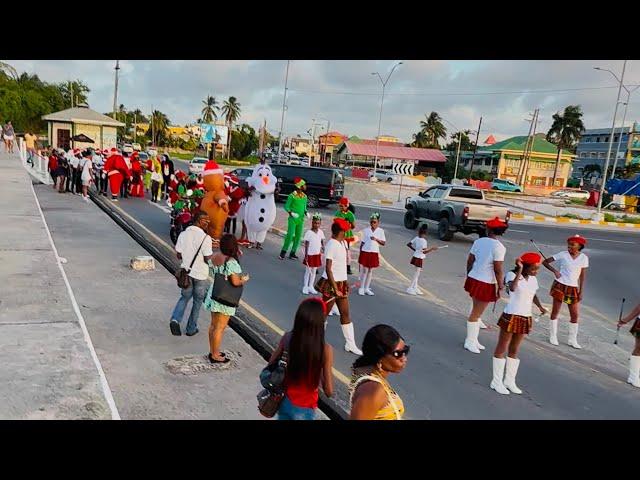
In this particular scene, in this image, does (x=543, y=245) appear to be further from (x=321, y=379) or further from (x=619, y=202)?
(x=619, y=202)

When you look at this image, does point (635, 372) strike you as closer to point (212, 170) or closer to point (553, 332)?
point (553, 332)

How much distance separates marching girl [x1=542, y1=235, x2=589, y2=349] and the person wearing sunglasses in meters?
5.19

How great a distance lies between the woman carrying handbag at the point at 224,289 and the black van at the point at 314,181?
16.1m

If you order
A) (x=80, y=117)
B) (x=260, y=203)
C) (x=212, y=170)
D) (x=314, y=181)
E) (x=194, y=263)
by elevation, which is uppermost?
(x=80, y=117)

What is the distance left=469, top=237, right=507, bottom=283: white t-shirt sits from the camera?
20.8ft

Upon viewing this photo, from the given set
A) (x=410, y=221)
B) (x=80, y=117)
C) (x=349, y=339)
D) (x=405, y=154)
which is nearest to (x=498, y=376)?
(x=349, y=339)

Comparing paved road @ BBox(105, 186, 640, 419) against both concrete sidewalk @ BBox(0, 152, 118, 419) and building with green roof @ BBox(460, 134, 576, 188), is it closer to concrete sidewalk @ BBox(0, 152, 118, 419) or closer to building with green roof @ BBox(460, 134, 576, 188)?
concrete sidewalk @ BBox(0, 152, 118, 419)

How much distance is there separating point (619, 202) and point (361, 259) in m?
35.2

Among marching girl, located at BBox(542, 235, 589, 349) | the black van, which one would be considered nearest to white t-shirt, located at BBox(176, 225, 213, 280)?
marching girl, located at BBox(542, 235, 589, 349)

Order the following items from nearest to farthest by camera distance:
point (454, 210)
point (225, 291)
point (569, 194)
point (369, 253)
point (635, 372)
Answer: point (225, 291) < point (635, 372) < point (369, 253) < point (454, 210) < point (569, 194)

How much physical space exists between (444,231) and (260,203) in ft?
22.8

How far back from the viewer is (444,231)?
15875 mm
